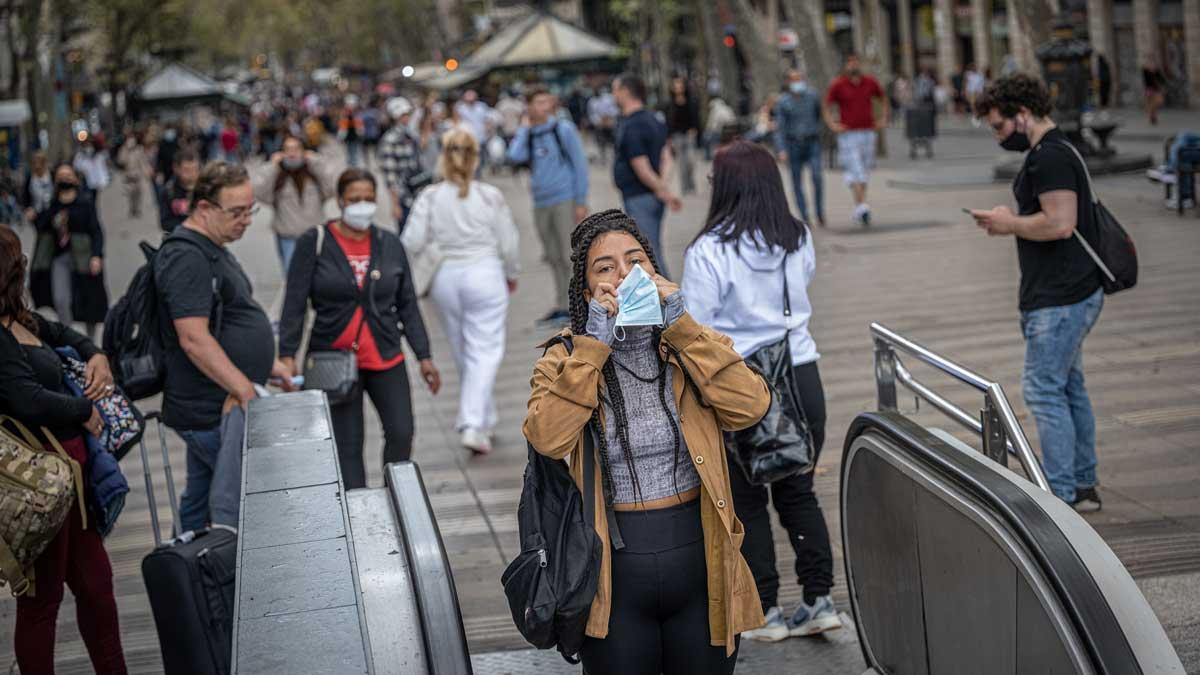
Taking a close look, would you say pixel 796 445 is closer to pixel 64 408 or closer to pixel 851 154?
pixel 64 408

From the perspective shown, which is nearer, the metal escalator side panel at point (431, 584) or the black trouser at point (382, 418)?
the metal escalator side panel at point (431, 584)

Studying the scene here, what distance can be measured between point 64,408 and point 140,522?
3.23m

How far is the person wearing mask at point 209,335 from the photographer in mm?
5953

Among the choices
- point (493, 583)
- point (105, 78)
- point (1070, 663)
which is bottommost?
point (493, 583)

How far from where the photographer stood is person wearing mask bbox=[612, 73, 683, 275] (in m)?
12.7

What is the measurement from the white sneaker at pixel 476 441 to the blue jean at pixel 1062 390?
3.43 meters

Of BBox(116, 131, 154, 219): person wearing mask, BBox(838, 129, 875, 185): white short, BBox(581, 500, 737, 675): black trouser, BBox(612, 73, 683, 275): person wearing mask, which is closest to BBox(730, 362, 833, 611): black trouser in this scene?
BBox(581, 500, 737, 675): black trouser

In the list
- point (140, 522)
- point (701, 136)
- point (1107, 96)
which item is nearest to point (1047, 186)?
point (140, 522)

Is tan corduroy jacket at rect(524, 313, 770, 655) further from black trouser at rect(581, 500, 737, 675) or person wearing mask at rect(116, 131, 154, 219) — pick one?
person wearing mask at rect(116, 131, 154, 219)

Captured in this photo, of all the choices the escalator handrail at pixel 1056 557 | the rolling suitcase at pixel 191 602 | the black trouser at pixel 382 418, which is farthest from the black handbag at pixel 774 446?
the black trouser at pixel 382 418

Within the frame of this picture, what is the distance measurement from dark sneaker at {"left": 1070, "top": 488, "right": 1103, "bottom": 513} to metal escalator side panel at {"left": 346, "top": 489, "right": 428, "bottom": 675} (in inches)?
139

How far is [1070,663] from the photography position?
324 centimetres

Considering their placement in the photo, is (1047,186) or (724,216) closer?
(724,216)

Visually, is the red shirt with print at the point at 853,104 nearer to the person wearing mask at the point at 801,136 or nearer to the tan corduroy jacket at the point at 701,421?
the person wearing mask at the point at 801,136
